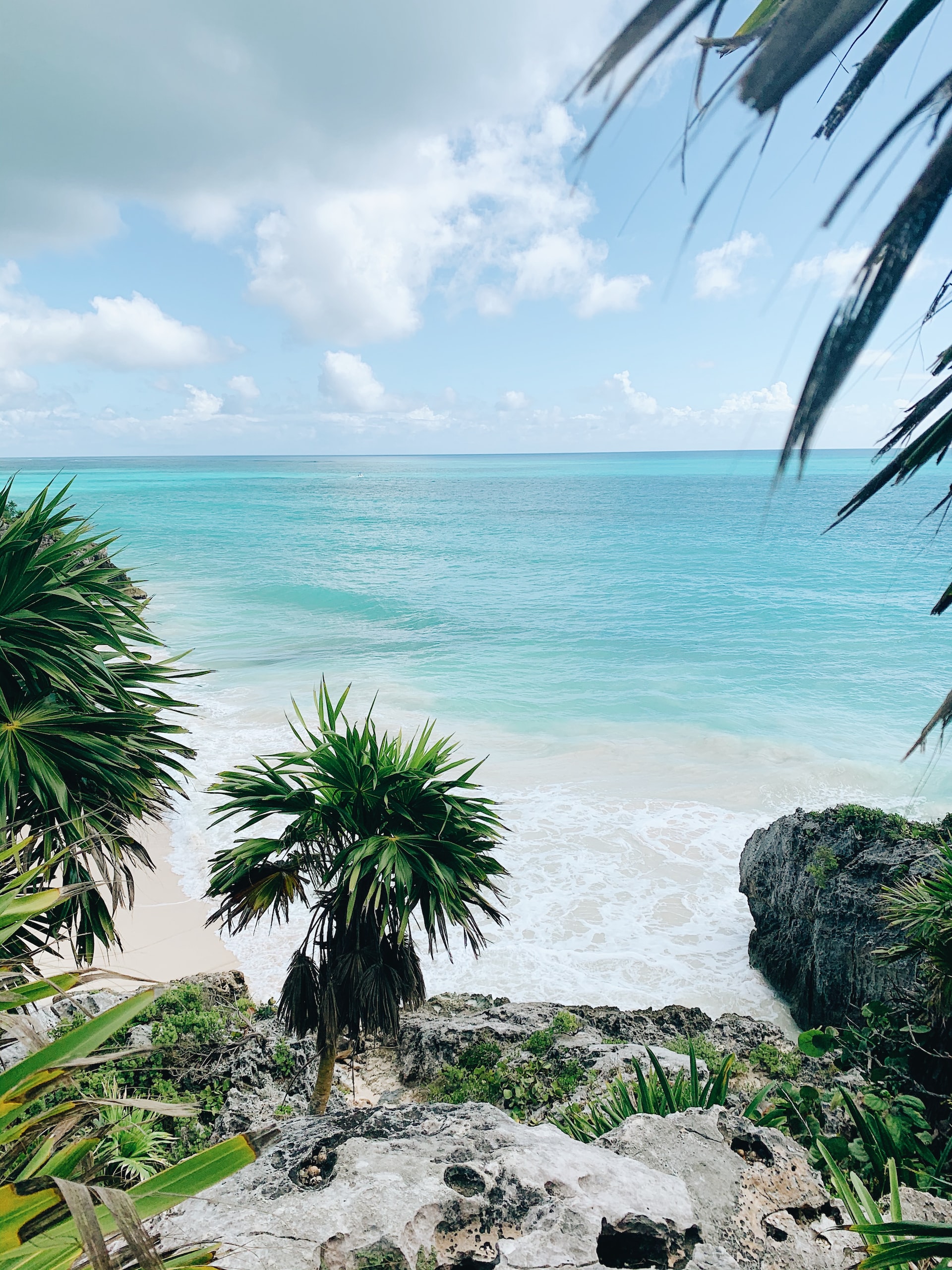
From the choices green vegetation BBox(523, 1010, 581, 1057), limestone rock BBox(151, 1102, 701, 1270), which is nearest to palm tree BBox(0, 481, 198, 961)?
limestone rock BBox(151, 1102, 701, 1270)

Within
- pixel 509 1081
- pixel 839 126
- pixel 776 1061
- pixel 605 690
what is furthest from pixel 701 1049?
pixel 605 690

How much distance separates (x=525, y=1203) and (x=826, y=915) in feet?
19.0

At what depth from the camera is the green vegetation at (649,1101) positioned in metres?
4.39

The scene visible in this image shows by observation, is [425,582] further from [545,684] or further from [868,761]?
[868,761]

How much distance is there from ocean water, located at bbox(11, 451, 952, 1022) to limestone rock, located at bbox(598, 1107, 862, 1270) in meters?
2.35

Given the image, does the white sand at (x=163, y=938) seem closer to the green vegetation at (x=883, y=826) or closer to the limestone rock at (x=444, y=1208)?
the limestone rock at (x=444, y=1208)

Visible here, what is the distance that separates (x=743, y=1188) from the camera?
3.34 metres

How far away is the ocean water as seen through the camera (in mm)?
9836

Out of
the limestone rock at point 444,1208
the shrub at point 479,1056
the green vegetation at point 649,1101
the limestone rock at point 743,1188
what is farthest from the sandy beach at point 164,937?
the limestone rock at point 743,1188

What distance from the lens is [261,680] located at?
21453mm

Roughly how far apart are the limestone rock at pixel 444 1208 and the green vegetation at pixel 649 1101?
1.00m

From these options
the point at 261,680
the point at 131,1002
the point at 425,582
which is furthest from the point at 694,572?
the point at 131,1002

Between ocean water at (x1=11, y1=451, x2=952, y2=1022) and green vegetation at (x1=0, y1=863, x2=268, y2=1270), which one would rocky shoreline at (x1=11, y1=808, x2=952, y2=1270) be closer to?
green vegetation at (x1=0, y1=863, x2=268, y2=1270)

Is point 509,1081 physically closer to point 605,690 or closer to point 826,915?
point 826,915
